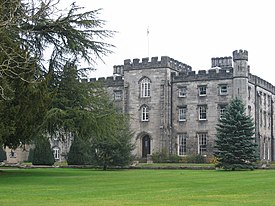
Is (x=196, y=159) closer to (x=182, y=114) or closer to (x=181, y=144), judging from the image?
(x=181, y=144)

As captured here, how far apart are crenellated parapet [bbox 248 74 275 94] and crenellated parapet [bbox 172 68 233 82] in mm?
2211

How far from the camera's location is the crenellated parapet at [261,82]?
169 ft

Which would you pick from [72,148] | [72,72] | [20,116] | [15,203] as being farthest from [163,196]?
[72,148]

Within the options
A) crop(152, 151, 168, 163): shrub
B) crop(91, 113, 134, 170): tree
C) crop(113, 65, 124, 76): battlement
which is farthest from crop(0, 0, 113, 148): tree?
crop(113, 65, 124, 76): battlement

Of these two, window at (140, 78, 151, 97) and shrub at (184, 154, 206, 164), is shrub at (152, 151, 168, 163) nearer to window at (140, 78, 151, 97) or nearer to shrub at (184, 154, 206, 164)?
shrub at (184, 154, 206, 164)

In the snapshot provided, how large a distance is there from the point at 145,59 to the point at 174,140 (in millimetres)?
8308

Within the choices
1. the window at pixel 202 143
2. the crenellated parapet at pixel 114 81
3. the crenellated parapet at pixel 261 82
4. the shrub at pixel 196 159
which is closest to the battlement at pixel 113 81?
the crenellated parapet at pixel 114 81

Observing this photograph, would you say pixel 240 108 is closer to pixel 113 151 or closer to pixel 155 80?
pixel 113 151

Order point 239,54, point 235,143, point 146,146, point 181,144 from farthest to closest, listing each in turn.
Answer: point 146,146, point 181,144, point 239,54, point 235,143

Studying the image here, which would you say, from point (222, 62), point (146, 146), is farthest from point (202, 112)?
point (222, 62)

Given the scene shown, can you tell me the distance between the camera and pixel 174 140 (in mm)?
52312

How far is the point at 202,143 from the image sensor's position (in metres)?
51.4

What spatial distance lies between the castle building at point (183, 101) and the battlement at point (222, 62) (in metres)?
Answer: 0.46

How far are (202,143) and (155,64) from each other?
28.6ft
